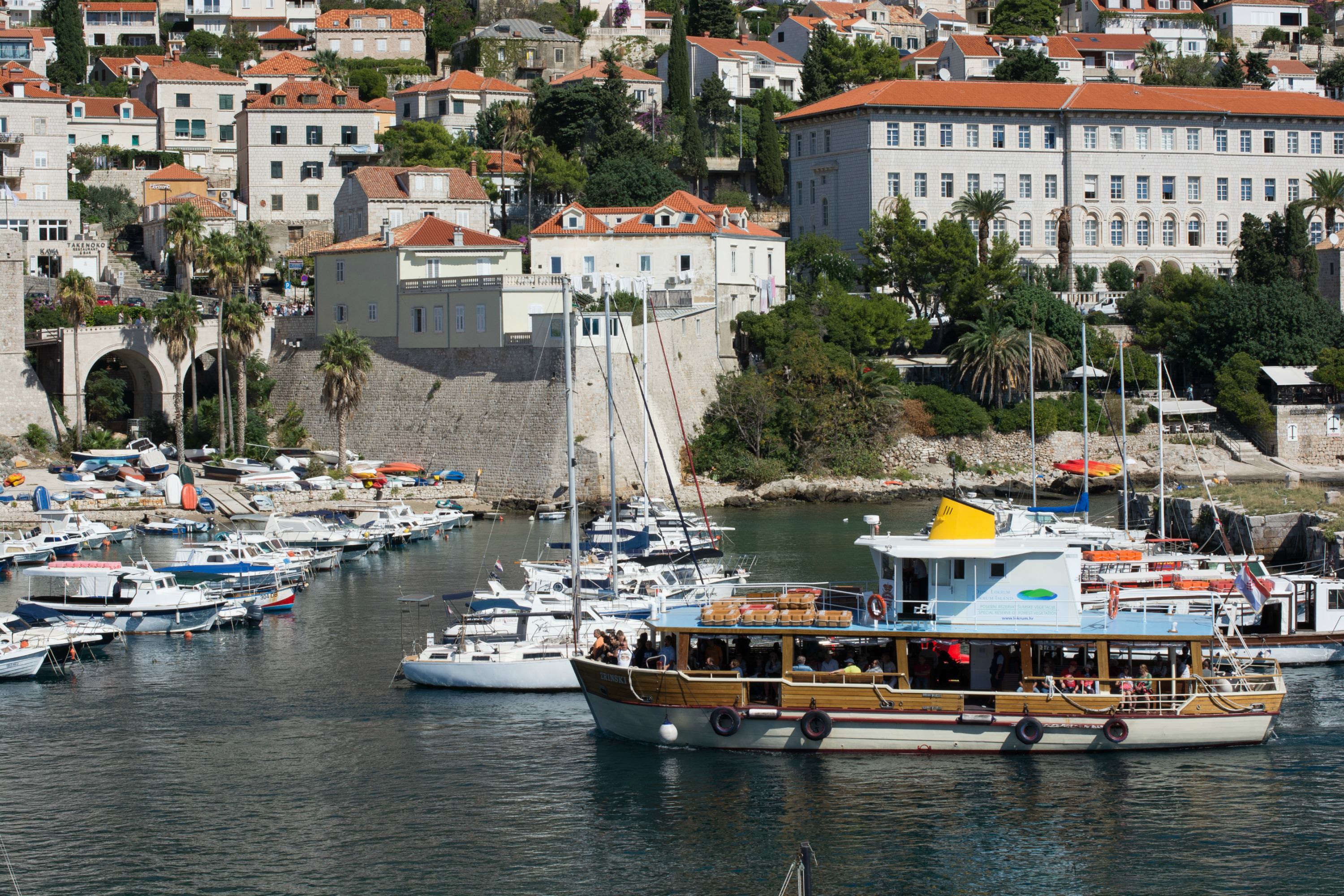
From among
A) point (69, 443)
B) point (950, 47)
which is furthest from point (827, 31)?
point (69, 443)

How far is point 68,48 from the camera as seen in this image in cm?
10744

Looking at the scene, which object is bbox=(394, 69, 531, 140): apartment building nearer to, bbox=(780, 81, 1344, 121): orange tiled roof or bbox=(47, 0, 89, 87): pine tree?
bbox=(780, 81, 1344, 121): orange tiled roof

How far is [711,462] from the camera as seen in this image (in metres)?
66.4

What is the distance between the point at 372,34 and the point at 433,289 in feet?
165

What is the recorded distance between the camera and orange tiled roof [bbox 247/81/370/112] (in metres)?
90.2

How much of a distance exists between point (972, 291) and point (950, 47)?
2859 cm

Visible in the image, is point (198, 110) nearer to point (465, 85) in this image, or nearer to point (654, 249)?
point (465, 85)

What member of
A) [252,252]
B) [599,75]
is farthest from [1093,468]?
[599,75]

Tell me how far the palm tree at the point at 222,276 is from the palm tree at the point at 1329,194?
5166 cm

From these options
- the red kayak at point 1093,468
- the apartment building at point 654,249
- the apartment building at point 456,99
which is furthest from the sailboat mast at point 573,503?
the apartment building at point 456,99

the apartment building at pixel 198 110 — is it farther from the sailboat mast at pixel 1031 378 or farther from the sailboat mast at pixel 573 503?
the sailboat mast at pixel 573 503

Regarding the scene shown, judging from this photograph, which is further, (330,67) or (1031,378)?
(330,67)

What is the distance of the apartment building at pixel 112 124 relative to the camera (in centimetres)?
9575

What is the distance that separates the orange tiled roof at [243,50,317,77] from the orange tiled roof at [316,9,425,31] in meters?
7.17
